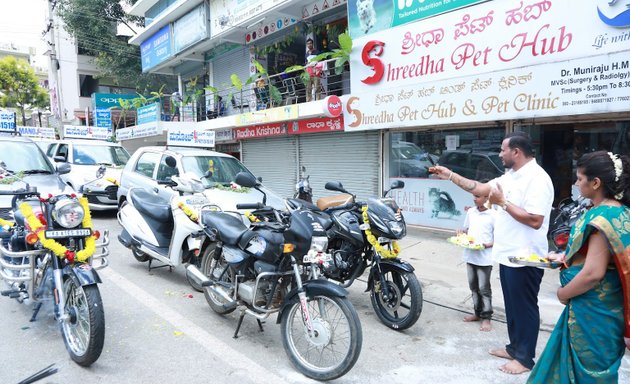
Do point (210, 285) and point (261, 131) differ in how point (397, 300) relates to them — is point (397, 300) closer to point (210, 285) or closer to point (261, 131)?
point (210, 285)

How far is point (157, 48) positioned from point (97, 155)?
7604mm

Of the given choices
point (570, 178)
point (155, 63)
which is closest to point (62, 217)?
point (570, 178)

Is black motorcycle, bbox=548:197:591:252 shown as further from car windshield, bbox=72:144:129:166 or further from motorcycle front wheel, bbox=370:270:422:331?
car windshield, bbox=72:144:129:166

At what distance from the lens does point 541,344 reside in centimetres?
397

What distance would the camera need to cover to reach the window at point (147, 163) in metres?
8.29

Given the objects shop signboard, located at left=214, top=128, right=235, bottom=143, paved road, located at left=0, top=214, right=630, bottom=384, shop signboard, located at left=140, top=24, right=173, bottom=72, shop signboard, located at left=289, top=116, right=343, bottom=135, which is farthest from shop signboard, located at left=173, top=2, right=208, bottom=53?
paved road, located at left=0, top=214, right=630, bottom=384

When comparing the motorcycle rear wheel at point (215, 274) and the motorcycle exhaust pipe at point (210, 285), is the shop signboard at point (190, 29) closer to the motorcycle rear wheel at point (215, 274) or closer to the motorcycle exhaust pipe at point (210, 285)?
the motorcycle rear wheel at point (215, 274)

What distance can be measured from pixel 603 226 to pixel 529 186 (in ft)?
3.54

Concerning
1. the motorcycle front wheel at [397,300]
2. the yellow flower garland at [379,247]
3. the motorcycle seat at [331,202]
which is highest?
the motorcycle seat at [331,202]

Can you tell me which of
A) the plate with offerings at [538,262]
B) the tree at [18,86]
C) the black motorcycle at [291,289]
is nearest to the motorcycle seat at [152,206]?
the black motorcycle at [291,289]

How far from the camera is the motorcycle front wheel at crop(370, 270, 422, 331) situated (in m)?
3.92

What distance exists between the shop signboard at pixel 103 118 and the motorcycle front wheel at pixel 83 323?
2005cm

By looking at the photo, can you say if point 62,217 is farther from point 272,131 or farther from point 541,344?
point 272,131

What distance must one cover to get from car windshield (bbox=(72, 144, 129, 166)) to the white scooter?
6046 mm
